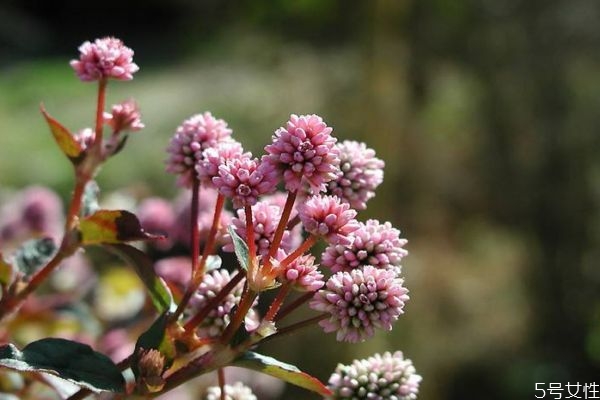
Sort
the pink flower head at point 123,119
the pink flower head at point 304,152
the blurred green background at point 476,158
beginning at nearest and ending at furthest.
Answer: the pink flower head at point 304,152
the pink flower head at point 123,119
the blurred green background at point 476,158

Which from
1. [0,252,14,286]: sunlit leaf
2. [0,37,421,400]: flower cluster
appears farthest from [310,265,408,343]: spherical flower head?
[0,252,14,286]: sunlit leaf

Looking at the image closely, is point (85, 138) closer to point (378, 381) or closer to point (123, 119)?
point (123, 119)

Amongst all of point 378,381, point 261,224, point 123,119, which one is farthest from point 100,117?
point 378,381

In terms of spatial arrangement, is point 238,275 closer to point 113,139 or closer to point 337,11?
point 113,139

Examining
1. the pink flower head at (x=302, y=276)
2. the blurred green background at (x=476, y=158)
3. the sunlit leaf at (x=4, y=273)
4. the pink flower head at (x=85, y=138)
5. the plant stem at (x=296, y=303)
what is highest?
the blurred green background at (x=476, y=158)

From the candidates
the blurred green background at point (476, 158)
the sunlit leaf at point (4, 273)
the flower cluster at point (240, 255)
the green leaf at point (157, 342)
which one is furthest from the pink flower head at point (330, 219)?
the blurred green background at point (476, 158)

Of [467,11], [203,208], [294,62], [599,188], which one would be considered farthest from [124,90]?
[203,208]

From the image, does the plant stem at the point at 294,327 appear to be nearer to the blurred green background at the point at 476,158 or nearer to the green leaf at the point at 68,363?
the green leaf at the point at 68,363
